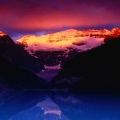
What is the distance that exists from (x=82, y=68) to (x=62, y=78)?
54.2ft

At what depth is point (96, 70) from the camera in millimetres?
132625

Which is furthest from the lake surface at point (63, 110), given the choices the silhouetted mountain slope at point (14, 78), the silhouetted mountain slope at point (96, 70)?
the silhouetted mountain slope at point (14, 78)

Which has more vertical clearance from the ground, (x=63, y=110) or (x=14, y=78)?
(x=63, y=110)

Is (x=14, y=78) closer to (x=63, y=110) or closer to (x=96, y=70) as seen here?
(x=96, y=70)

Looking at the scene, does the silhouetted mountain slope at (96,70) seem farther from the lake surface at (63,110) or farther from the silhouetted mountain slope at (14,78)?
the lake surface at (63,110)

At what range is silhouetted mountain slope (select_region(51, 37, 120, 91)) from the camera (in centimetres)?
12050

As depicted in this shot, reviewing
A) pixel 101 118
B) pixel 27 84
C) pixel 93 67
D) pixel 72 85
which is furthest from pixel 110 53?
pixel 101 118

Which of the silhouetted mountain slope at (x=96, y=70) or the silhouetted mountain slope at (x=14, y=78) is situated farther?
the silhouetted mountain slope at (x=14, y=78)

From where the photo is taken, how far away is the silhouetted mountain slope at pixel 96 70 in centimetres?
12050

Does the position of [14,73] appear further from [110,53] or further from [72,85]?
[110,53]

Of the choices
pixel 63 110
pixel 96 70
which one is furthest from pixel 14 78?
pixel 63 110

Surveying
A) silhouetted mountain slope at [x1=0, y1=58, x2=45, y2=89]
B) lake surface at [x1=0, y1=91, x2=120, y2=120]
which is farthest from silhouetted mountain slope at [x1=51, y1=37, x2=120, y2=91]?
lake surface at [x1=0, y1=91, x2=120, y2=120]

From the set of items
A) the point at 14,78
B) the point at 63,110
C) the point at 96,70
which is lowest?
the point at 14,78

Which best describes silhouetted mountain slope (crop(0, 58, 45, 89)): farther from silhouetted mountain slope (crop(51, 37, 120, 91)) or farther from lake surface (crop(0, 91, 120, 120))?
lake surface (crop(0, 91, 120, 120))
